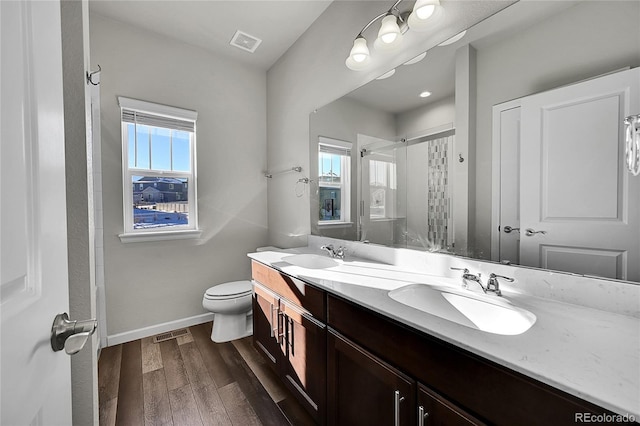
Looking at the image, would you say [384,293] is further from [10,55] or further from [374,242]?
[10,55]

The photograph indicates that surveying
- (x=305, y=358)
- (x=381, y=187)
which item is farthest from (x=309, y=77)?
(x=305, y=358)

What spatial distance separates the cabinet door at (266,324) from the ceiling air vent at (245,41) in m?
2.24

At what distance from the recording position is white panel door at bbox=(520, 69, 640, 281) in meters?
0.88

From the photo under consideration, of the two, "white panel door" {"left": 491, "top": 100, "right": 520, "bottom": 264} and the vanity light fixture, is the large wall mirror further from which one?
the vanity light fixture

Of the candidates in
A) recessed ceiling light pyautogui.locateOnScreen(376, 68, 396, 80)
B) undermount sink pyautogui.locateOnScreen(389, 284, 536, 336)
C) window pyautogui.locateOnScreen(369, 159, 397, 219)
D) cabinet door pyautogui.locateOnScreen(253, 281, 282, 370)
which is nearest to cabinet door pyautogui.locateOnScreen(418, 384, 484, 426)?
undermount sink pyautogui.locateOnScreen(389, 284, 536, 336)

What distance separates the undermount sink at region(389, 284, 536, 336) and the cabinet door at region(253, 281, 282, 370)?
897 mm

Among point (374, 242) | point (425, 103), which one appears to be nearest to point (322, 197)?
point (374, 242)

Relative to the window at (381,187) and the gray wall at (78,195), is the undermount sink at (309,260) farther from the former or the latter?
the gray wall at (78,195)

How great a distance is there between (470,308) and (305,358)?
87 cm

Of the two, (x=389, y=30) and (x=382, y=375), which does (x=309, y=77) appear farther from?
(x=382, y=375)

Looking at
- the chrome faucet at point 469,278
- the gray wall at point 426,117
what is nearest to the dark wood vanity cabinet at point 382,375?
the chrome faucet at point 469,278

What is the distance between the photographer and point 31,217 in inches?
17.7

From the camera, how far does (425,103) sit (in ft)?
4.79

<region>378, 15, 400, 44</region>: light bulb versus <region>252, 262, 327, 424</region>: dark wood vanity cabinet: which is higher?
<region>378, 15, 400, 44</region>: light bulb
